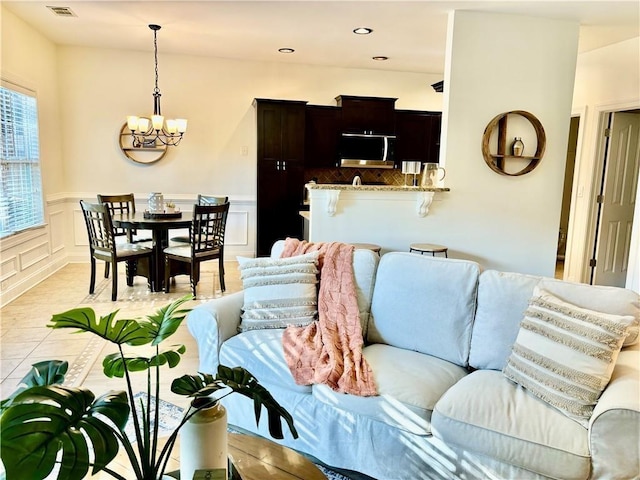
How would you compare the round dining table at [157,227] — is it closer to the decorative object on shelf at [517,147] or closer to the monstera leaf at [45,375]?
the decorative object on shelf at [517,147]

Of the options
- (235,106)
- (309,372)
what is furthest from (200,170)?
(309,372)

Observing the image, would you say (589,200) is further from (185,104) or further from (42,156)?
(42,156)

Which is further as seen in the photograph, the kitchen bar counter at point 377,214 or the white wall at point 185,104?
the white wall at point 185,104

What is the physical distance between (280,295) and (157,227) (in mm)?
2419

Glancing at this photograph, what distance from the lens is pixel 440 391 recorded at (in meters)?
1.84

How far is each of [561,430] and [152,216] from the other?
4003 millimetres

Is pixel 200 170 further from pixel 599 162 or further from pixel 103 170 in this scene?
pixel 599 162

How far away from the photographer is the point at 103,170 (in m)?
5.95

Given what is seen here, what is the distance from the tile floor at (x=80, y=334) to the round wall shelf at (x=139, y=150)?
1.51 metres

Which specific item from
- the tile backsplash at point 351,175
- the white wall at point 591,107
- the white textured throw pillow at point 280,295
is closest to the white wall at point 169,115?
the tile backsplash at point 351,175

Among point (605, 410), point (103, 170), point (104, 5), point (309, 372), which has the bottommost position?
point (309, 372)

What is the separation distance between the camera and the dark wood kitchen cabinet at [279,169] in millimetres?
5883

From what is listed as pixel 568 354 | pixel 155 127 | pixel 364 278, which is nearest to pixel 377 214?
pixel 364 278

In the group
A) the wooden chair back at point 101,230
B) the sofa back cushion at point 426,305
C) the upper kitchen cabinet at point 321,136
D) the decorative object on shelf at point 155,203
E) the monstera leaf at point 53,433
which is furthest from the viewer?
the upper kitchen cabinet at point 321,136
